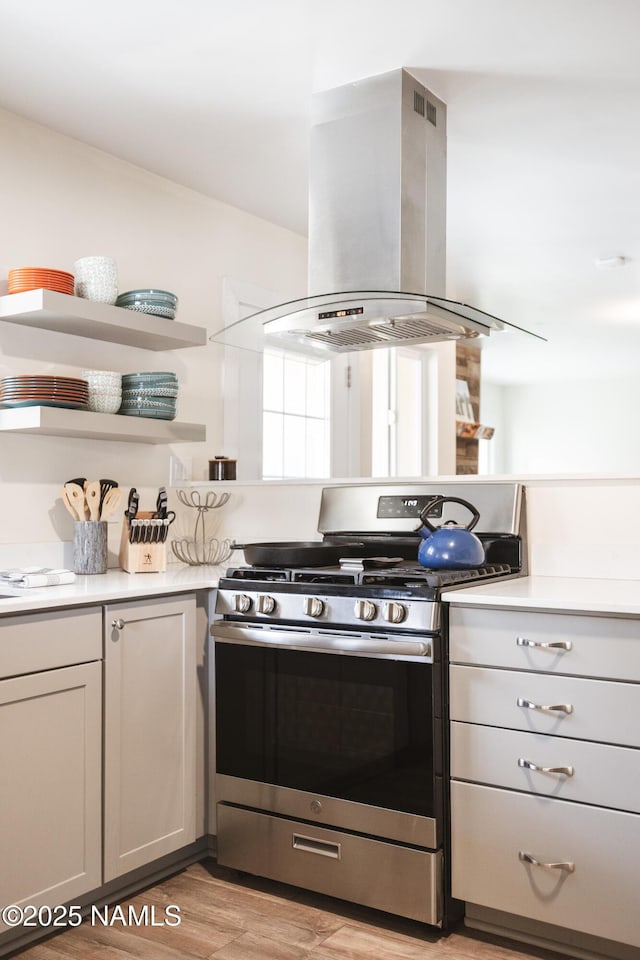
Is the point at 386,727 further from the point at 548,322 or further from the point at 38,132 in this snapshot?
the point at 548,322

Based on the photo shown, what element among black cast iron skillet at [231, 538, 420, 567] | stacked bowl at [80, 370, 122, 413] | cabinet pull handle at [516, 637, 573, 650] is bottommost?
cabinet pull handle at [516, 637, 573, 650]

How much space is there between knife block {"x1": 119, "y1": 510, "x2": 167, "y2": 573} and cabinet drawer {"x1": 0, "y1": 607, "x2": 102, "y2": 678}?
0.66 meters

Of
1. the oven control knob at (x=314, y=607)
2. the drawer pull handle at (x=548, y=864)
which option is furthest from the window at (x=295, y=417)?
the drawer pull handle at (x=548, y=864)

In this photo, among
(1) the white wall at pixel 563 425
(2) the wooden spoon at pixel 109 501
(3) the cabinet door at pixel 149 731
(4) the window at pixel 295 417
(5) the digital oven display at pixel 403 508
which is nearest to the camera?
(3) the cabinet door at pixel 149 731

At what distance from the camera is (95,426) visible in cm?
277

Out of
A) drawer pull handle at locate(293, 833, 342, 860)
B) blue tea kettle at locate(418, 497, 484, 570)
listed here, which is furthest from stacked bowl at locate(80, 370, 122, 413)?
drawer pull handle at locate(293, 833, 342, 860)

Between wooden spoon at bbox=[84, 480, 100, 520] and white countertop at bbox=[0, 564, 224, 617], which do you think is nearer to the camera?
white countertop at bbox=[0, 564, 224, 617]

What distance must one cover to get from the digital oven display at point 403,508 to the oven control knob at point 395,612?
2.12 feet

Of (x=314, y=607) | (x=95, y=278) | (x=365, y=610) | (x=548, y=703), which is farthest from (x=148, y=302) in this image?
(x=548, y=703)

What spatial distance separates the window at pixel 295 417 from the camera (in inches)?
158

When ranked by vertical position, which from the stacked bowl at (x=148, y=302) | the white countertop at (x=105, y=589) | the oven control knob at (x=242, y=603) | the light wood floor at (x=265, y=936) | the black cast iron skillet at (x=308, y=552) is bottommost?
the light wood floor at (x=265, y=936)

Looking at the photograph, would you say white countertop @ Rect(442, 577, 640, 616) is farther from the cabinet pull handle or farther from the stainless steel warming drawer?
the stainless steel warming drawer

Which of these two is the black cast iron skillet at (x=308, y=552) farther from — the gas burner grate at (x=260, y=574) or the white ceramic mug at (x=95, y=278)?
the white ceramic mug at (x=95, y=278)

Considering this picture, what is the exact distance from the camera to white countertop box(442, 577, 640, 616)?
1.96 m
